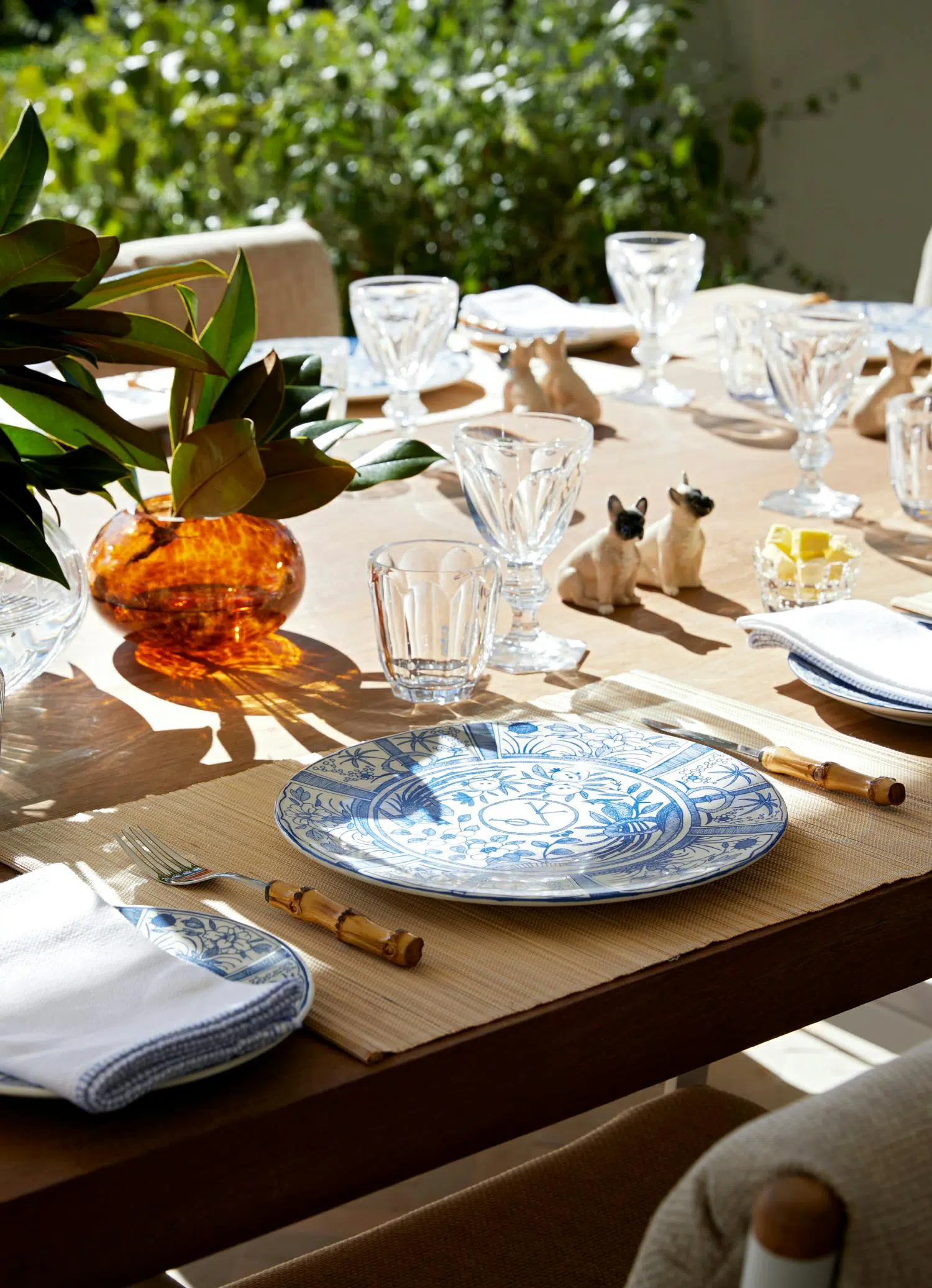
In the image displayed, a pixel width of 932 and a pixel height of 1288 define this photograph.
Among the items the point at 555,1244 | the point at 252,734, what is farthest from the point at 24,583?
the point at 555,1244

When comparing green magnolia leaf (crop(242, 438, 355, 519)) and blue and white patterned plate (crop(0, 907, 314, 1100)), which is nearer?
blue and white patterned plate (crop(0, 907, 314, 1100))

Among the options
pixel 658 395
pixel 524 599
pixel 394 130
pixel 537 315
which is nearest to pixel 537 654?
pixel 524 599

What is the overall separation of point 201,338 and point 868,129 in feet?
12.9

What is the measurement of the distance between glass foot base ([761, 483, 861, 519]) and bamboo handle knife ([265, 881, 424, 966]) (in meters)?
0.84

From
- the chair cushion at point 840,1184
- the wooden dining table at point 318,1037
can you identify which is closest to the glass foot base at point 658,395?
the wooden dining table at point 318,1037

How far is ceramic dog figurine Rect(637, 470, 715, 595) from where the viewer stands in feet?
3.96

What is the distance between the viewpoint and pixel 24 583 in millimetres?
1018

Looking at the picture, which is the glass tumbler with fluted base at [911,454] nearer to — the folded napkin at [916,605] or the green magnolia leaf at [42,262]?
the folded napkin at [916,605]

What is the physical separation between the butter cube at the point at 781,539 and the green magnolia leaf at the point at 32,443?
56cm

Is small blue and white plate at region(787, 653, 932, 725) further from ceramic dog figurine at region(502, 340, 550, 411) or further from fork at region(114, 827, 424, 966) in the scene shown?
ceramic dog figurine at region(502, 340, 550, 411)

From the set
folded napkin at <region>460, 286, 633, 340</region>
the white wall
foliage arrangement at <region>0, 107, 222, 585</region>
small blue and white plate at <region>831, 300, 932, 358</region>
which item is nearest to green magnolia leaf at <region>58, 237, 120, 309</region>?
foliage arrangement at <region>0, 107, 222, 585</region>

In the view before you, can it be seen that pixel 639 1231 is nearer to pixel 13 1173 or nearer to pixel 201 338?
pixel 13 1173

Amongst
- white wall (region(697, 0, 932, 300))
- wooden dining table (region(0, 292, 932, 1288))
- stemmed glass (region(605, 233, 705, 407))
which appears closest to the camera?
wooden dining table (region(0, 292, 932, 1288))

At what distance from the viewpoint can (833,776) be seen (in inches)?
33.0
